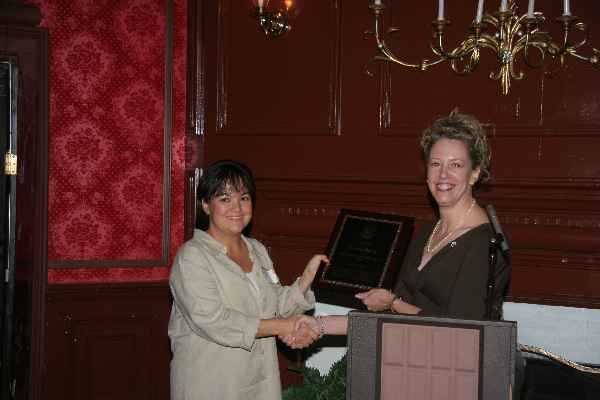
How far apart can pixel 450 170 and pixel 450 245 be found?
0.97 ft

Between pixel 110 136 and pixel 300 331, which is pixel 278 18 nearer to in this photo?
pixel 110 136

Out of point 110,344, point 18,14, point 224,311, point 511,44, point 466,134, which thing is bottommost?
point 110,344

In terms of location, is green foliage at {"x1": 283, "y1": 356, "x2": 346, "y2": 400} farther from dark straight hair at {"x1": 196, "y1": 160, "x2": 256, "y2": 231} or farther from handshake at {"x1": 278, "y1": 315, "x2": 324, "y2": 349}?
dark straight hair at {"x1": 196, "y1": 160, "x2": 256, "y2": 231}

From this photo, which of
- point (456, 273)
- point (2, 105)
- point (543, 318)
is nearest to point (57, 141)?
point (2, 105)

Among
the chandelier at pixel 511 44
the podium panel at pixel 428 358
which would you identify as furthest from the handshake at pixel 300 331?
the chandelier at pixel 511 44

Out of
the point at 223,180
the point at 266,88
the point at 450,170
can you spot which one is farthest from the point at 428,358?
the point at 266,88

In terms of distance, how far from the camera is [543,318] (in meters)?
3.44

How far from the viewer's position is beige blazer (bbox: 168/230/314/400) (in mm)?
2699

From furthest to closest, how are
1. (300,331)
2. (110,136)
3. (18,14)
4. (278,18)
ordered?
(110,136), (278,18), (18,14), (300,331)

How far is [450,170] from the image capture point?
8.82 feet

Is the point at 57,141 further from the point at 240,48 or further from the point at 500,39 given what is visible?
the point at 500,39

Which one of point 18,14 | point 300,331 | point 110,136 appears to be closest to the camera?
point 300,331

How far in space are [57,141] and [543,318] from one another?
2.92 m

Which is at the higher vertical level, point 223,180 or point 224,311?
point 223,180
